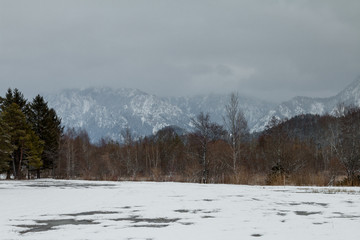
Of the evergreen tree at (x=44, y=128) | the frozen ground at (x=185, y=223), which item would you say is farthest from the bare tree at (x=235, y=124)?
the evergreen tree at (x=44, y=128)

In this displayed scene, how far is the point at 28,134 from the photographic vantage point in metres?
39.8

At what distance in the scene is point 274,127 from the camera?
3503 centimetres

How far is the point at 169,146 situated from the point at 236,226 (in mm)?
77978

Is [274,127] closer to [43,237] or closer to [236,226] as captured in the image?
[236,226]

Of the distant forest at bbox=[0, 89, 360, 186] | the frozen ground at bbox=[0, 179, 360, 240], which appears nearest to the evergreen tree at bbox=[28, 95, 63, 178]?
the distant forest at bbox=[0, 89, 360, 186]

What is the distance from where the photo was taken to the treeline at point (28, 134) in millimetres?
38375

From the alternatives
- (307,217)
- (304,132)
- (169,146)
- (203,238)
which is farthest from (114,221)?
(304,132)

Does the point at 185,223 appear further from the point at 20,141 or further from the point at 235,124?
the point at 20,141

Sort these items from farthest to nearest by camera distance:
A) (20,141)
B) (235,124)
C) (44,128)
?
(44,128) < (20,141) < (235,124)

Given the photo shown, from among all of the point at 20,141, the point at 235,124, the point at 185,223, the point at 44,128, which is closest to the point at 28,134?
the point at 20,141

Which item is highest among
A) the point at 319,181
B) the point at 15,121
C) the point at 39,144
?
the point at 15,121

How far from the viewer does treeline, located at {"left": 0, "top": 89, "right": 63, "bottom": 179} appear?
3838cm

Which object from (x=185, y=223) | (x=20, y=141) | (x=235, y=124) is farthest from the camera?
(x=20, y=141)

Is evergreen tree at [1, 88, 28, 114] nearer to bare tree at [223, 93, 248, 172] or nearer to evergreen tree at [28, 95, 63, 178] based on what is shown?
evergreen tree at [28, 95, 63, 178]
